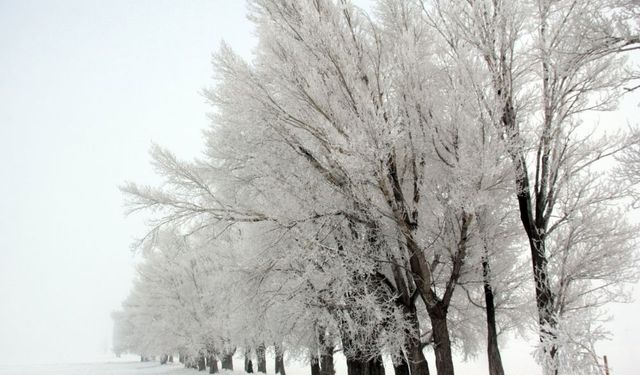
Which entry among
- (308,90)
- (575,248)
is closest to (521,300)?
(575,248)

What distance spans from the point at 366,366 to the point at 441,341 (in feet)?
11.0

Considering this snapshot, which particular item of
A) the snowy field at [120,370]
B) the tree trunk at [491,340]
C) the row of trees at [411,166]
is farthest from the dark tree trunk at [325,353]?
the snowy field at [120,370]

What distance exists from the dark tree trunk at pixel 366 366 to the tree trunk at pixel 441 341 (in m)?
2.72

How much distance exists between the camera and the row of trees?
686 cm

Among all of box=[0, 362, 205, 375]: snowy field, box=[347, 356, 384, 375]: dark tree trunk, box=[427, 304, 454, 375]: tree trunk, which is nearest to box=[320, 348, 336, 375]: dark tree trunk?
box=[347, 356, 384, 375]: dark tree trunk

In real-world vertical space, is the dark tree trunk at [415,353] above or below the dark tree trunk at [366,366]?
above

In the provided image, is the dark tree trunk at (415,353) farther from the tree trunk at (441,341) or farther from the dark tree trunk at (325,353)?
A: the dark tree trunk at (325,353)

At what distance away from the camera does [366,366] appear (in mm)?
10516

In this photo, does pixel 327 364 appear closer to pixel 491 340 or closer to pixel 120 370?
pixel 491 340

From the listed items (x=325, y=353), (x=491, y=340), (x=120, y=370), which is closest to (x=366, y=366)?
(x=325, y=353)

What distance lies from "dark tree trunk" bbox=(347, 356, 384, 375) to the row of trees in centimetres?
76

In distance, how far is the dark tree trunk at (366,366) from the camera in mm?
A: 10445

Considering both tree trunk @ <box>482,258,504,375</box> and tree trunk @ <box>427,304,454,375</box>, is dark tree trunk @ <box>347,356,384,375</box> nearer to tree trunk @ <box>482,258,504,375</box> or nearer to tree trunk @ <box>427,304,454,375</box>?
tree trunk @ <box>482,258,504,375</box>

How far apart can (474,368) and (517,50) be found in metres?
35.8
